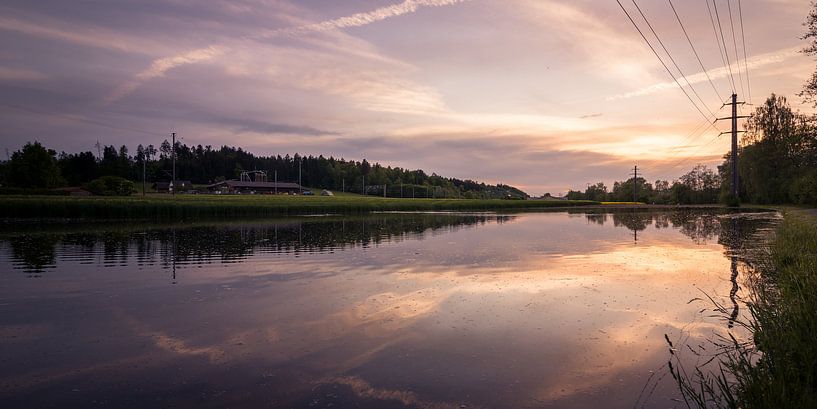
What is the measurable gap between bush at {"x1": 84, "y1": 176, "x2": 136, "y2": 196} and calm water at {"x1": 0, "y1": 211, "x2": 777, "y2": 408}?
76.1 meters

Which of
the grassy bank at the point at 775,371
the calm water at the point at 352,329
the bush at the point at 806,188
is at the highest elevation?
the bush at the point at 806,188

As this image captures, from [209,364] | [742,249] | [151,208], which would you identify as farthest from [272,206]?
[209,364]

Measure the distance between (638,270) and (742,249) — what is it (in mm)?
9663

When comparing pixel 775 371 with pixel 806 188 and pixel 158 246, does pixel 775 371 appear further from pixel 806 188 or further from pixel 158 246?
pixel 806 188

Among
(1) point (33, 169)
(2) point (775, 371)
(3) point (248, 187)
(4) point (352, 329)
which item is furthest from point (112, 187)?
(2) point (775, 371)

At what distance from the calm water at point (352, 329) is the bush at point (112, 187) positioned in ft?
250

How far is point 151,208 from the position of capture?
58.3m

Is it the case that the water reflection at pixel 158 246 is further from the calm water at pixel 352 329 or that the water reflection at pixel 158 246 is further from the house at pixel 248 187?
the house at pixel 248 187

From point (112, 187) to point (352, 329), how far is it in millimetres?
97567

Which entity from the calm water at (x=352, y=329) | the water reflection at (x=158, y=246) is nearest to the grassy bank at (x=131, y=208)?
the water reflection at (x=158, y=246)

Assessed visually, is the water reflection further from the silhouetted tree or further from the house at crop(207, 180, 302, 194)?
the house at crop(207, 180, 302, 194)

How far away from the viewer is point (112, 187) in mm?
90688

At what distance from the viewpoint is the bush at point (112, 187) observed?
88562 millimetres

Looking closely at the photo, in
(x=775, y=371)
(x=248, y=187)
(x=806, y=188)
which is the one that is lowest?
(x=775, y=371)
